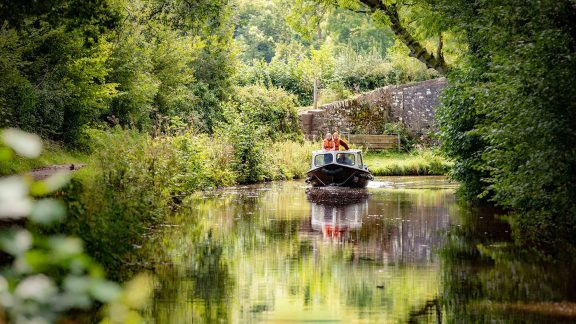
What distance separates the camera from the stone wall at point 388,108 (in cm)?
4609

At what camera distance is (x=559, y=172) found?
1284 cm

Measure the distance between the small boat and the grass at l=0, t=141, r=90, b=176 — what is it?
27.2 feet

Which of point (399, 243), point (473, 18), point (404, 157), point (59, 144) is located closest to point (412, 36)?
point (473, 18)

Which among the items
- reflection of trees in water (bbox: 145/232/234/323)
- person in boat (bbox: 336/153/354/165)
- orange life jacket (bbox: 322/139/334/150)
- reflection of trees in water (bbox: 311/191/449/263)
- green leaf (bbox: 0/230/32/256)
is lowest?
reflection of trees in water (bbox: 145/232/234/323)

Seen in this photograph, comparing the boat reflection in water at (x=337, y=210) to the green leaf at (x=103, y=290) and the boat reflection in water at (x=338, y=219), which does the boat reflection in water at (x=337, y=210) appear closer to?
the boat reflection in water at (x=338, y=219)

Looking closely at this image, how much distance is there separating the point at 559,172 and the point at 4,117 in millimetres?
12254

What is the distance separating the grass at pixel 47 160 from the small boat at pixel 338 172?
8.30m

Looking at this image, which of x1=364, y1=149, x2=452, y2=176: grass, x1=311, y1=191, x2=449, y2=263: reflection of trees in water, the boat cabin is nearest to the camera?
x1=311, y1=191, x2=449, y2=263: reflection of trees in water

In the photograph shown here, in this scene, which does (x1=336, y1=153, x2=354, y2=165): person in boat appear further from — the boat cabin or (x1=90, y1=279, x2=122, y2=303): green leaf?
(x1=90, y1=279, x2=122, y2=303): green leaf

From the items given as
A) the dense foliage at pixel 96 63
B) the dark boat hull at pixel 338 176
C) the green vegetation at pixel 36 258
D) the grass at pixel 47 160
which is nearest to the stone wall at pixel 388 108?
the dense foliage at pixel 96 63

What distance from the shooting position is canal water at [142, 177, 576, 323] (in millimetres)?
9406

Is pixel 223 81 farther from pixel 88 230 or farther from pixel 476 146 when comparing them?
pixel 88 230

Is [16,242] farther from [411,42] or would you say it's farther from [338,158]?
A: [338,158]

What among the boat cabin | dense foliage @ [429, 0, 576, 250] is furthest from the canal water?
the boat cabin
